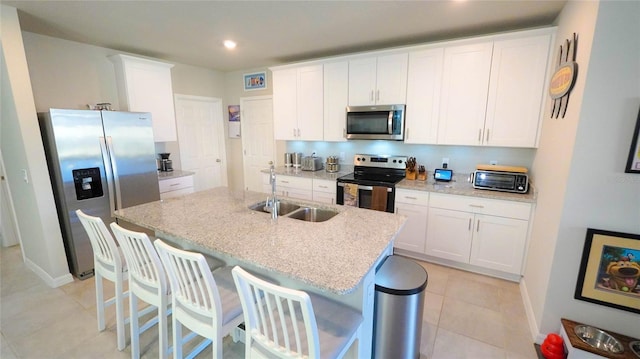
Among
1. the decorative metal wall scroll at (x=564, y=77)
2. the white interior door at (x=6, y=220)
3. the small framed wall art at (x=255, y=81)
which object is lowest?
the white interior door at (x=6, y=220)

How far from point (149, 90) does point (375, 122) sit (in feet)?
9.96

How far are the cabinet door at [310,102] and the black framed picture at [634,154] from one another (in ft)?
9.61

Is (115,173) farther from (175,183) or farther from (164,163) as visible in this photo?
(164,163)

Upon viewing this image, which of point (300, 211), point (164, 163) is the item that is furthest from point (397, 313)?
point (164, 163)

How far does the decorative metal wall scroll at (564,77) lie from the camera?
1860mm

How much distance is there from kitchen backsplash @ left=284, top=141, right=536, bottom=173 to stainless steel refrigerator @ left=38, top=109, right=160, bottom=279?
2.37 meters

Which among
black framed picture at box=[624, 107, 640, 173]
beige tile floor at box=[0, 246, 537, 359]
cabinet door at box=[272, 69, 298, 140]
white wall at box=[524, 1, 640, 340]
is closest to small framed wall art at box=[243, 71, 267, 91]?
cabinet door at box=[272, 69, 298, 140]

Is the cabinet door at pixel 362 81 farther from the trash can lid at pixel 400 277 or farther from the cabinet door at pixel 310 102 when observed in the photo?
the trash can lid at pixel 400 277

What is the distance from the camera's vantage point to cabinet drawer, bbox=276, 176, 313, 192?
376 cm

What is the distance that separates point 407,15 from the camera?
99.9 inches

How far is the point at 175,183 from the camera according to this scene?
3.75 m

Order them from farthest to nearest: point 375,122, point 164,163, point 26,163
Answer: point 164,163 < point 375,122 < point 26,163

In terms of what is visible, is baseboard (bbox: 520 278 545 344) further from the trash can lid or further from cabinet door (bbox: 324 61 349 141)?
cabinet door (bbox: 324 61 349 141)

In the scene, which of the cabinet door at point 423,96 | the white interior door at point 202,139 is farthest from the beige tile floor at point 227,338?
the white interior door at point 202,139
